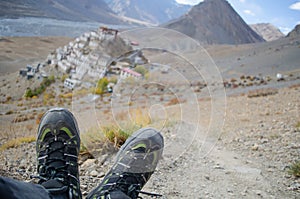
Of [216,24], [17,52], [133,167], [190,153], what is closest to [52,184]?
[133,167]

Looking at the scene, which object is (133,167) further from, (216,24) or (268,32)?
(268,32)

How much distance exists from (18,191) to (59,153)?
1.99ft

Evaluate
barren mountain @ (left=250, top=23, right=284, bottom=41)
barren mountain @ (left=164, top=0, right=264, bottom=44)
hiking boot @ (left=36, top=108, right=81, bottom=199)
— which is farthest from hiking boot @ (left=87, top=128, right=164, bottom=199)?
barren mountain @ (left=250, top=23, right=284, bottom=41)

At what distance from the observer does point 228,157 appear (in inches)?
94.3

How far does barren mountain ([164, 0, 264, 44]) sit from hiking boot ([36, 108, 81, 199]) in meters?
31.8

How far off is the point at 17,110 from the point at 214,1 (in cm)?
3646

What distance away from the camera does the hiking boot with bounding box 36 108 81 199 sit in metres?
1.16

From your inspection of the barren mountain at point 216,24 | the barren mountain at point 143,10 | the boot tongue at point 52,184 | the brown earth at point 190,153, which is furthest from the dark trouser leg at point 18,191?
the barren mountain at point 143,10

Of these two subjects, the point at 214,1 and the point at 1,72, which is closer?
the point at 1,72

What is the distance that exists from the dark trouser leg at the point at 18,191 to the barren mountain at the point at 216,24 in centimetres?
3243

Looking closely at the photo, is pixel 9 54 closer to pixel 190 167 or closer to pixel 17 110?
pixel 17 110

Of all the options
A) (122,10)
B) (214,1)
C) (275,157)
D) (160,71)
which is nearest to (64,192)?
(160,71)

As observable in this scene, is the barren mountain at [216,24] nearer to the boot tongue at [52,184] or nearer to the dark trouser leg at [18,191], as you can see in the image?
the boot tongue at [52,184]

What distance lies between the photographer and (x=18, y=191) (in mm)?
766
